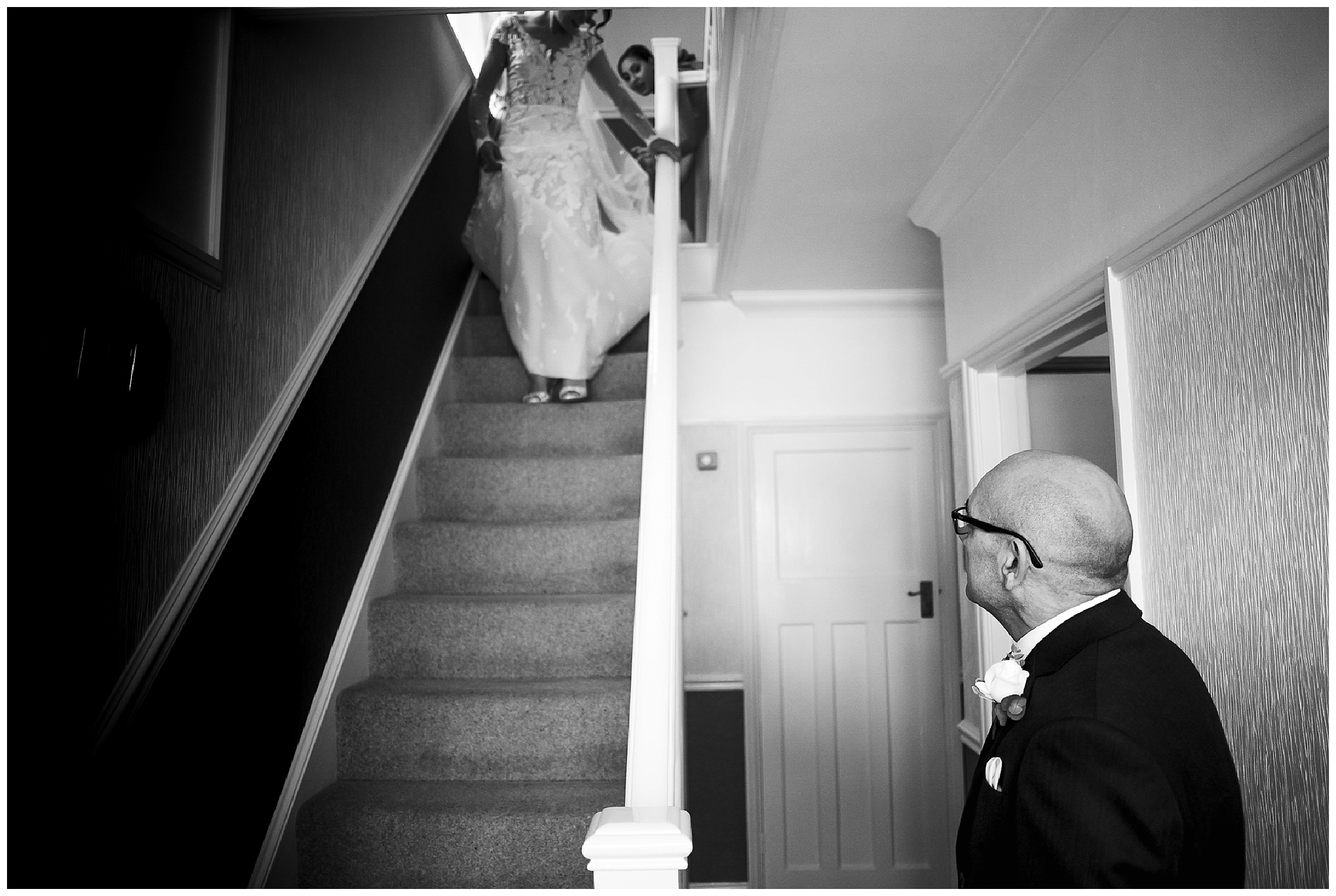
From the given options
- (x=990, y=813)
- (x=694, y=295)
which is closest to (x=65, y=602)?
(x=990, y=813)

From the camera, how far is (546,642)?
91.4 inches

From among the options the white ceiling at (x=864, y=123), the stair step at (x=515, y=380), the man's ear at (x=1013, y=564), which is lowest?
the man's ear at (x=1013, y=564)

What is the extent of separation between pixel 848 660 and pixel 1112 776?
3.01 metres

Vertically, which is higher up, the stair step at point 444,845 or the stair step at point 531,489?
the stair step at point 531,489

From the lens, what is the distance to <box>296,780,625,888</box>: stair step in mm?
1851

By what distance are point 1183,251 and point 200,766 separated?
203 centimetres

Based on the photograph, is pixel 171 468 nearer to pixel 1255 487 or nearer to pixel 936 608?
pixel 1255 487

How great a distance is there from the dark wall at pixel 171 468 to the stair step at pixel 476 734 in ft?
0.65

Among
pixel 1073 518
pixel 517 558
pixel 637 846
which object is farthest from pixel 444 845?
pixel 1073 518

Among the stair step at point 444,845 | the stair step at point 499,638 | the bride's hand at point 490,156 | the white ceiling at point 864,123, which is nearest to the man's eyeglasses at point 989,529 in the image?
the white ceiling at point 864,123

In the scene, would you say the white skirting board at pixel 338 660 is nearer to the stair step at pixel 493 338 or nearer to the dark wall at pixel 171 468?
the dark wall at pixel 171 468

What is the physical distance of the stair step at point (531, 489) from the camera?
2.77 meters

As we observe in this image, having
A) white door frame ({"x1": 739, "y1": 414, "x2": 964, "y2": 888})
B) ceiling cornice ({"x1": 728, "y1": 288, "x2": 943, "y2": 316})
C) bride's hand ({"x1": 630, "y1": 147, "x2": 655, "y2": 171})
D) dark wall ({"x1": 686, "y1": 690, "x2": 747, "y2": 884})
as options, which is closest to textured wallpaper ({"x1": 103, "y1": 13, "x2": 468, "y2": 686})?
bride's hand ({"x1": 630, "y1": 147, "x2": 655, "y2": 171})

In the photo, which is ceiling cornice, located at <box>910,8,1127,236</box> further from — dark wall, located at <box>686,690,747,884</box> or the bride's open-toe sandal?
dark wall, located at <box>686,690,747,884</box>
